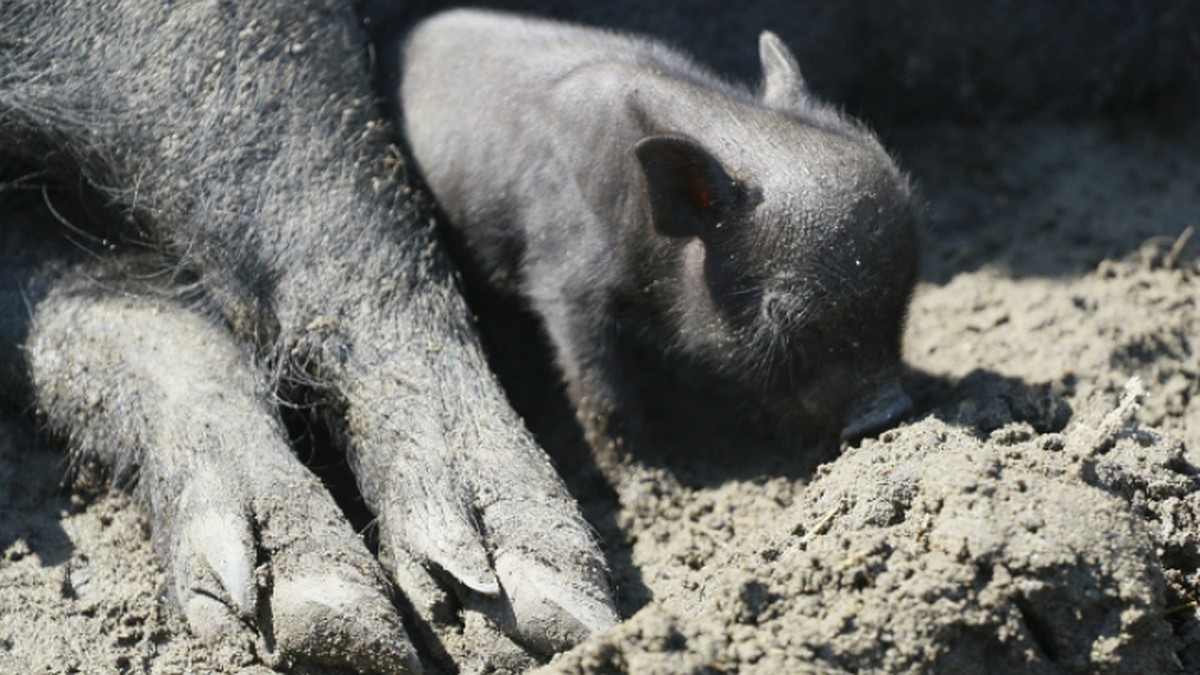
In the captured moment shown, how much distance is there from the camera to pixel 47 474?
11.0ft

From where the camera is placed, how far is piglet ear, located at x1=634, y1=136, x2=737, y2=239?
3.24 m

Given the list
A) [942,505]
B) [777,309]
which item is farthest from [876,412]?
[942,505]

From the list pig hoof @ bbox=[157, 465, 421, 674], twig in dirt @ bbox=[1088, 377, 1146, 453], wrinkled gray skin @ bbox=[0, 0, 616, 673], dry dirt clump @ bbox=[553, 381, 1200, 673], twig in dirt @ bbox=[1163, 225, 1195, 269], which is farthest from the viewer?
twig in dirt @ bbox=[1163, 225, 1195, 269]

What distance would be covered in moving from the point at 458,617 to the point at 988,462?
3.29ft

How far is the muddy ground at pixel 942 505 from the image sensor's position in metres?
2.39

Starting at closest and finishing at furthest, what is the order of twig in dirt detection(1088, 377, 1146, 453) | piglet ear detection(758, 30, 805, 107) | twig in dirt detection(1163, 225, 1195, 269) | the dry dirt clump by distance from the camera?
the dry dirt clump, twig in dirt detection(1088, 377, 1146, 453), piglet ear detection(758, 30, 805, 107), twig in dirt detection(1163, 225, 1195, 269)

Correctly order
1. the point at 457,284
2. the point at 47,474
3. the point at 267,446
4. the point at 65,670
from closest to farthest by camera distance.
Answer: the point at 65,670, the point at 267,446, the point at 47,474, the point at 457,284

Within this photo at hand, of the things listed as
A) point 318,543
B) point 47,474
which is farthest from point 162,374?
point 318,543

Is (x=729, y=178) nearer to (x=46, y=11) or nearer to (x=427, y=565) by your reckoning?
(x=427, y=565)

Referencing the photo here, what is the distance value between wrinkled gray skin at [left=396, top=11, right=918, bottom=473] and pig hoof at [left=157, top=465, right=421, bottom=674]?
82cm

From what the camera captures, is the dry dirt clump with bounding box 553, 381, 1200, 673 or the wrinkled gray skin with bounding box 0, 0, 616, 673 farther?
the wrinkled gray skin with bounding box 0, 0, 616, 673

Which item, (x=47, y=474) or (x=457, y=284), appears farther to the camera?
(x=457, y=284)

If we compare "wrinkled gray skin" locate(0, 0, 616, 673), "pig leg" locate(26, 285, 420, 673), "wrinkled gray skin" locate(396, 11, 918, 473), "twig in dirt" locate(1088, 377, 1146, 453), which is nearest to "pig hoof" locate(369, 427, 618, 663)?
"wrinkled gray skin" locate(0, 0, 616, 673)

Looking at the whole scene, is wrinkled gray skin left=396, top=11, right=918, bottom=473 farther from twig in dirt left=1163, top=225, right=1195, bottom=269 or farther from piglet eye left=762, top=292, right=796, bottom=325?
A: twig in dirt left=1163, top=225, right=1195, bottom=269
